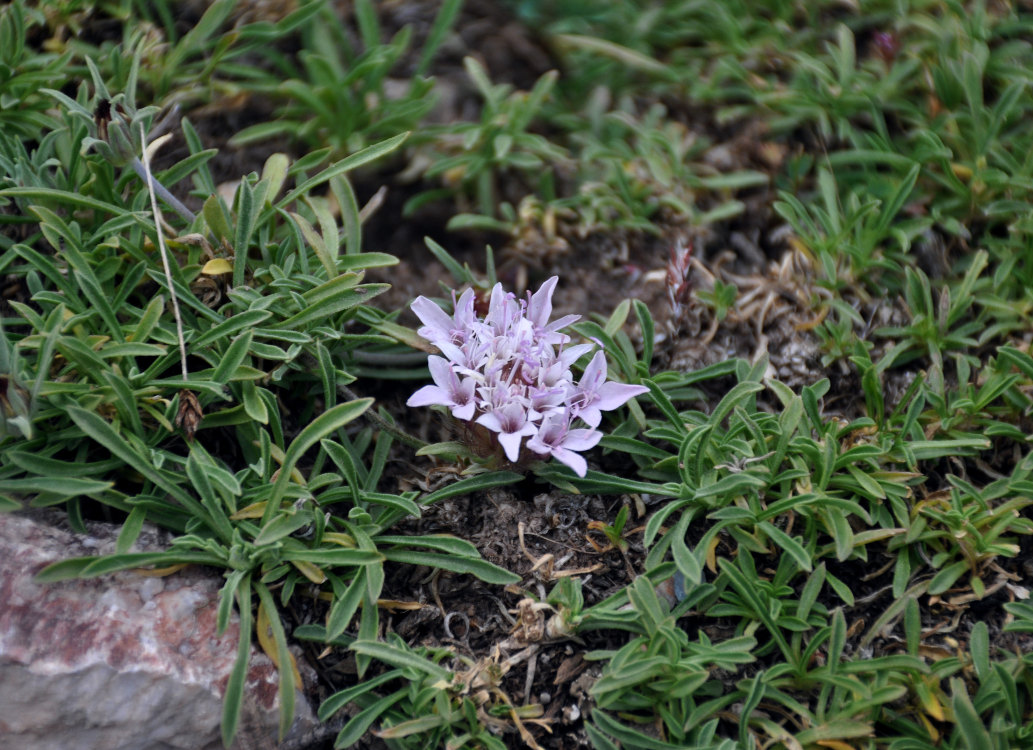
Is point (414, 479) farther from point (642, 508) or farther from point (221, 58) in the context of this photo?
point (221, 58)

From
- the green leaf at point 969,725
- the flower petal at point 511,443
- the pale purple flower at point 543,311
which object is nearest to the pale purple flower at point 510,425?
the flower petal at point 511,443

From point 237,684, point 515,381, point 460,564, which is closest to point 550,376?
point 515,381

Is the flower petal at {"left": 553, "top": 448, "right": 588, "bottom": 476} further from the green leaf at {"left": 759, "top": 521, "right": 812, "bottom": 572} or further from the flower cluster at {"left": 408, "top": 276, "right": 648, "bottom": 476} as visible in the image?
the green leaf at {"left": 759, "top": 521, "right": 812, "bottom": 572}

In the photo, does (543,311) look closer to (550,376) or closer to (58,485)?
(550,376)

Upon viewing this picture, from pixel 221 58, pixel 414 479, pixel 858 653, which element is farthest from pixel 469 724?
pixel 221 58

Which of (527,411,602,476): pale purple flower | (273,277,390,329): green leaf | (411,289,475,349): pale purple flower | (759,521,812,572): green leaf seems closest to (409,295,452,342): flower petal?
(411,289,475,349): pale purple flower

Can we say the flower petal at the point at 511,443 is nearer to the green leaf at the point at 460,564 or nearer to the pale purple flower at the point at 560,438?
the pale purple flower at the point at 560,438
